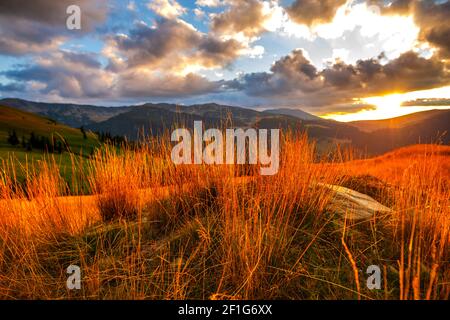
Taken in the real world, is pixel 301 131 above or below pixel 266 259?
above

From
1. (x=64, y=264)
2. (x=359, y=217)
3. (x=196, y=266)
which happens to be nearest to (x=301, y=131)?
(x=359, y=217)

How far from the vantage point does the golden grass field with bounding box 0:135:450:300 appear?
236 centimetres

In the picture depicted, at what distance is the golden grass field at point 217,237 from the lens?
7.75 ft

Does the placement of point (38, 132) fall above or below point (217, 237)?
above

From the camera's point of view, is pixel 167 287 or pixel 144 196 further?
pixel 144 196

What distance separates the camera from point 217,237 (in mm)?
2971

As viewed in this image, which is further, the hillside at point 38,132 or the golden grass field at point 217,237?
the hillside at point 38,132

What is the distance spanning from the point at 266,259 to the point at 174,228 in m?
1.44

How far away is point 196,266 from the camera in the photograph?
8.77 ft

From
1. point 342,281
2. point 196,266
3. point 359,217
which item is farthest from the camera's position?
point 359,217

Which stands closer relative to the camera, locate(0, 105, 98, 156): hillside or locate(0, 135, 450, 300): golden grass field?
locate(0, 135, 450, 300): golden grass field

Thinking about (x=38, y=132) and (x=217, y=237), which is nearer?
(x=217, y=237)
